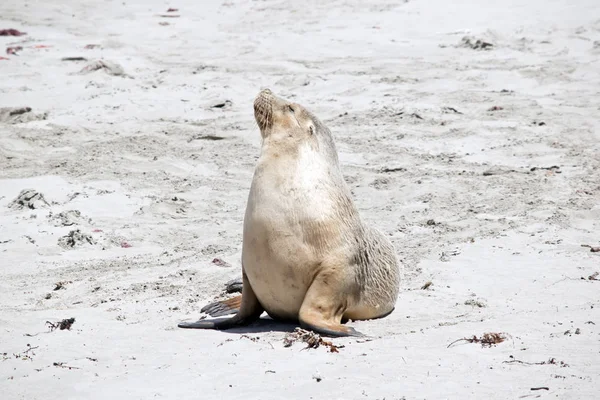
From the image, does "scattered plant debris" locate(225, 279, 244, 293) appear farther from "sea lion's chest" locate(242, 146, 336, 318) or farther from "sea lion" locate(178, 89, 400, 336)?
"sea lion's chest" locate(242, 146, 336, 318)

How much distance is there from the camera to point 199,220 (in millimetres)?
7617

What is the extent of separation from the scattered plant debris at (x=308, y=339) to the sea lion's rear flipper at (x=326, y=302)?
177 millimetres

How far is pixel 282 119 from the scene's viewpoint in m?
5.25


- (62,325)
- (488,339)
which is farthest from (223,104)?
(488,339)

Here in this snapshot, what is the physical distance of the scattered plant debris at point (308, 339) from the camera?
4.26 meters

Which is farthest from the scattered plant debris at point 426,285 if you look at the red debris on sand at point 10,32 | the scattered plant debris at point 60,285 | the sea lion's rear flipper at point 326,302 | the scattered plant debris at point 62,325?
the red debris on sand at point 10,32

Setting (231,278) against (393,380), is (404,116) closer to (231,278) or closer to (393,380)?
(231,278)

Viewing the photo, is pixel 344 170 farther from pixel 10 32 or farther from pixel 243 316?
pixel 10 32

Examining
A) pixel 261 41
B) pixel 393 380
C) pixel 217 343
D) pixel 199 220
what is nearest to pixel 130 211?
pixel 199 220

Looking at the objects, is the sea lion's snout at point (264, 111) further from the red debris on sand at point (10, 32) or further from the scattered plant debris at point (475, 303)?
the red debris on sand at point (10, 32)

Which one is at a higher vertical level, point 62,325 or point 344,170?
point 62,325

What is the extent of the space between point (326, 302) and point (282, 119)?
113cm

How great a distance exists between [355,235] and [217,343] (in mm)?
1031

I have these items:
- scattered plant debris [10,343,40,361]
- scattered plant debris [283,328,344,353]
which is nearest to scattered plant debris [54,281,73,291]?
scattered plant debris [10,343,40,361]
